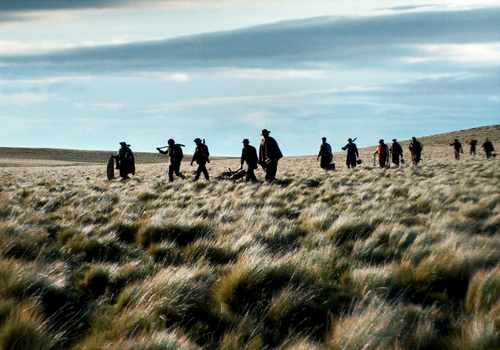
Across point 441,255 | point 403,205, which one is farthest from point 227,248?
point 403,205

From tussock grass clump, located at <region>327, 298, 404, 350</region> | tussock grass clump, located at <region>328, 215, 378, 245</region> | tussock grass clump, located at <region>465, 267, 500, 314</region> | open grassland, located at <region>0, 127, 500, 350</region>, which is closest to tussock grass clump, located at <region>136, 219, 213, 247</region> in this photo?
open grassland, located at <region>0, 127, 500, 350</region>

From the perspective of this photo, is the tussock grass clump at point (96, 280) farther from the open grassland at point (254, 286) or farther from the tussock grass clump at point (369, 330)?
the tussock grass clump at point (369, 330)

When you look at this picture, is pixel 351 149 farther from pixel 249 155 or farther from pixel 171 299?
pixel 171 299

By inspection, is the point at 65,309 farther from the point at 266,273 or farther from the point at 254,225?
the point at 254,225

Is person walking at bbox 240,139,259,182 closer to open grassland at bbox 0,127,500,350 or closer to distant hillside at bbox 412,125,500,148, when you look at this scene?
open grassland at bbox 0,127,500,350

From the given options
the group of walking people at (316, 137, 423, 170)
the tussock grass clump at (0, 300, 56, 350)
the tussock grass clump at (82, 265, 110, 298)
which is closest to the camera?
the tussock grass clump at (0, 300, 56, 350)

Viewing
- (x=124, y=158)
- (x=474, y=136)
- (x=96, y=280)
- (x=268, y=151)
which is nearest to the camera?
(x=96, y=280)

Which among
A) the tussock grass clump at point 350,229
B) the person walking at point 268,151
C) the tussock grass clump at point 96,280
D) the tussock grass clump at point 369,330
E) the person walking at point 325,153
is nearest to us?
the tussock grass clump at point 369,330

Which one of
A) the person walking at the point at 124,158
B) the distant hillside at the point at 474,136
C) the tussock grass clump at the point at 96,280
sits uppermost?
the distant hillside at the point at 474,136

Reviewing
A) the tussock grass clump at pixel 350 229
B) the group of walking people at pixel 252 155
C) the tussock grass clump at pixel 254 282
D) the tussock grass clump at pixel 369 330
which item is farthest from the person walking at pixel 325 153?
the tussock grass clump at pixel 369 330

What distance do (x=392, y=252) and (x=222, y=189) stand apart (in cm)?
867

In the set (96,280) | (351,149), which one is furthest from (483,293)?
(351,149)

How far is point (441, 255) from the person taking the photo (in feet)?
13.1

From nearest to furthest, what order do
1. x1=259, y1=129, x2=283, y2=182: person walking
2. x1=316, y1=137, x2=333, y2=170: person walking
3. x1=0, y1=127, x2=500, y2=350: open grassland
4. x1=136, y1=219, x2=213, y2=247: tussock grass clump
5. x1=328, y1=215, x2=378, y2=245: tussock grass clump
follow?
x1=0, y1=127, x2=500, y2=350: open grassland, x1=328, y1=215, x2=378, y2=245: tussock grass clump, x1=136, y1=219, x2=213, y2=247: tussock grass clump, x1=259, y1=129, x2=283, y2=182: person walking, x1=316, y1=137, x2=333, y2=170: person walking
